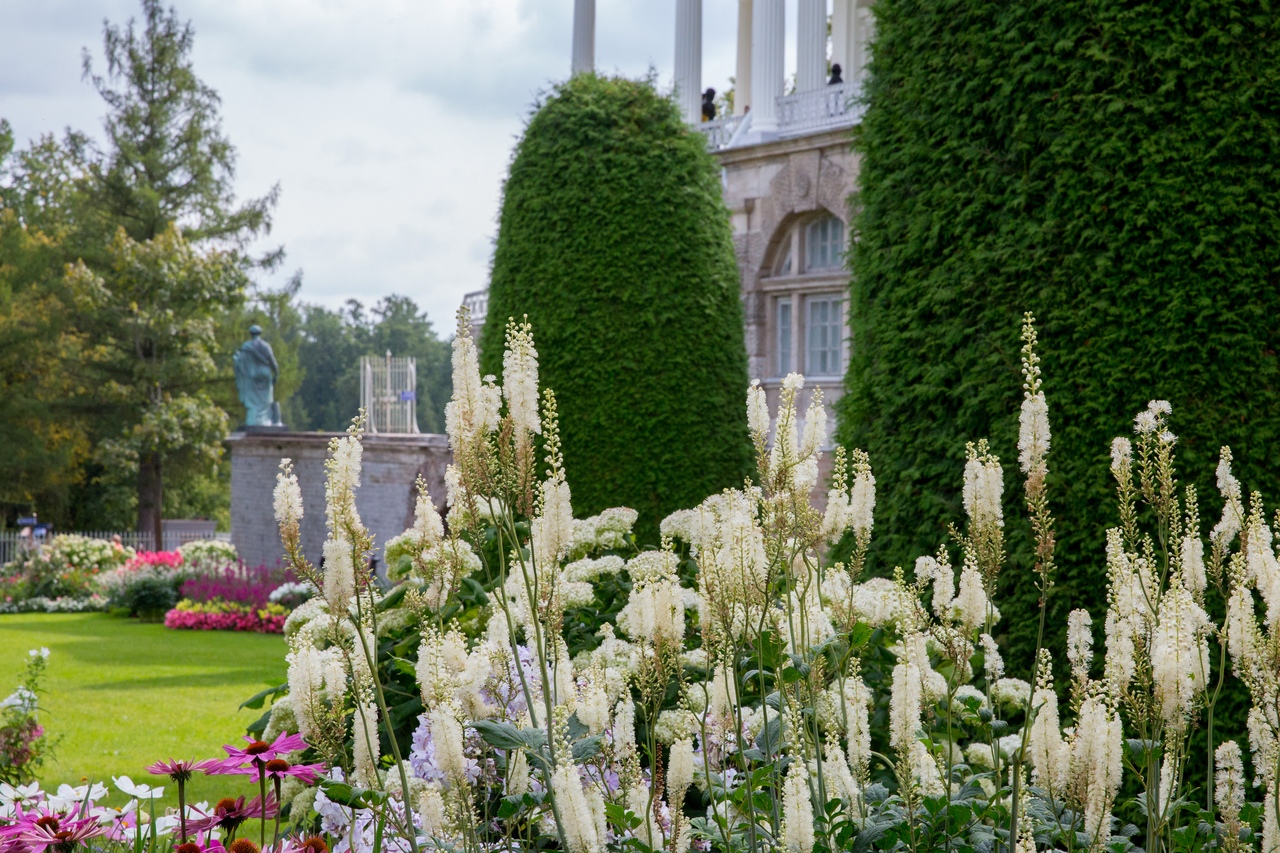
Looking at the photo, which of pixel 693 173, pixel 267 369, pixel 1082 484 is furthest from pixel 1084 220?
pixel 267 369

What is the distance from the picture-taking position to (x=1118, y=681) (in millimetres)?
1909

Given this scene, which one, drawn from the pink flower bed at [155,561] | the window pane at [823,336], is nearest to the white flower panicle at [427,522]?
the window pane at [823,336]

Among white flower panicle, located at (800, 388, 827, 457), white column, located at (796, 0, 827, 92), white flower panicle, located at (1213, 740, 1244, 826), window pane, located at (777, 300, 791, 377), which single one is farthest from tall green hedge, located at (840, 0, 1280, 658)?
white column, located at (796, 0, 827, 92)

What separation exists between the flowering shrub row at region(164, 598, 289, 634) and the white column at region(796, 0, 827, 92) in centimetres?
1095

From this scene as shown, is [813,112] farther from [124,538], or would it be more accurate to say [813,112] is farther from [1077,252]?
[124,538]

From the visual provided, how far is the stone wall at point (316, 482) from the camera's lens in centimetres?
1952

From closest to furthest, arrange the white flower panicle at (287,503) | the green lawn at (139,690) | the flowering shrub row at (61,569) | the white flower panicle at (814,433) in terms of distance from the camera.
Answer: the white flower panicle at (287,503)
the white flower panicle at (814,433)
the green lawn at (139,690)
the flowering shrub row at (61,569)

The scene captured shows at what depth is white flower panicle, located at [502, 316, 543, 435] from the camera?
188 cm

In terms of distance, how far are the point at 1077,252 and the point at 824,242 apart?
11.5m

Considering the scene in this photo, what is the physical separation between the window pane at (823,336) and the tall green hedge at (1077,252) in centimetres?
1060

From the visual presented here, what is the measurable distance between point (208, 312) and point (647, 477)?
92.4 feet

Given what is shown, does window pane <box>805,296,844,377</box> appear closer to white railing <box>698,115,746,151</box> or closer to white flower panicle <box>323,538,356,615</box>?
white railing <box>698,115,746,151</box>

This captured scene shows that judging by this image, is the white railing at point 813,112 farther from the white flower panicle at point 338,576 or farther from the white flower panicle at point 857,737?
the white flower panicle at point 338,576

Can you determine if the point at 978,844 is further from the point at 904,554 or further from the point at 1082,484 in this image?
the point at 904,554
